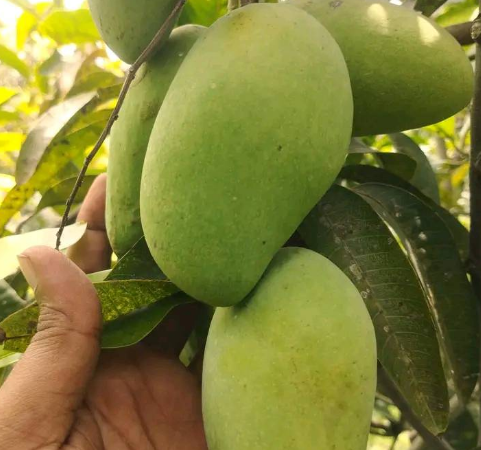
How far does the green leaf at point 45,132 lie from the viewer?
1.21m

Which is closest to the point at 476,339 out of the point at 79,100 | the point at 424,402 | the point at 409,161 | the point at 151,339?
the point at 424,402

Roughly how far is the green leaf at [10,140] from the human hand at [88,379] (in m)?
0.58

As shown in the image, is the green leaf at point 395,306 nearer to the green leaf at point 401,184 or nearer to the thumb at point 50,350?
the green leaf at point 401,184

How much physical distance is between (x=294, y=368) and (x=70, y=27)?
1189 millimetres

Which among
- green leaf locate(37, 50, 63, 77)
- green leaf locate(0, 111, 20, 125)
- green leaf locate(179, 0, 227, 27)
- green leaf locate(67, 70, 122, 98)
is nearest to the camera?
green leaf locate(179, 0, 227, 27)

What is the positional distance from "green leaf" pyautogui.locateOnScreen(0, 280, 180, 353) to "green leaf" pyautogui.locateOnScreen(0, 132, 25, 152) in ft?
3.16

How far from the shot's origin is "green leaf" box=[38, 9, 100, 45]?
1.50 meters

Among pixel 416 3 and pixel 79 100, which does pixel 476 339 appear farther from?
pixel 79 100

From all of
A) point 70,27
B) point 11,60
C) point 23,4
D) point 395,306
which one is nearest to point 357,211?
point 395,306

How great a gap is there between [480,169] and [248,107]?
21.1 inches

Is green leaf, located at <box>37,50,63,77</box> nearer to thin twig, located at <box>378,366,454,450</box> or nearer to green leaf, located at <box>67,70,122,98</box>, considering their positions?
green leaf, located at <box>67,70,122,98</box>

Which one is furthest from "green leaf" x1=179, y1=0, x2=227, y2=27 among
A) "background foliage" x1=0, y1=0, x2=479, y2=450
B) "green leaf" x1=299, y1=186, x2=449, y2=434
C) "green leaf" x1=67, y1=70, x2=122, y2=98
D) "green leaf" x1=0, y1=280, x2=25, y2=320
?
"green leaf" x1=0, y1=280, x2=25, y2=320

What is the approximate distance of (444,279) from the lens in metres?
1.01

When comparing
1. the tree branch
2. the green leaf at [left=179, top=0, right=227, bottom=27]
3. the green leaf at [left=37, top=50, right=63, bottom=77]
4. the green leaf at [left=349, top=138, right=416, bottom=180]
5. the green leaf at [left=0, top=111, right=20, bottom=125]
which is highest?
the green leaf at [left=179, top=0, right=227, bottom=27]
